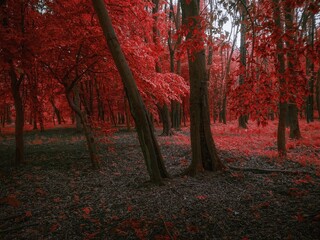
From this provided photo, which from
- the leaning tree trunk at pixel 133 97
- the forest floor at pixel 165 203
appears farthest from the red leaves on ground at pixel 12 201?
the leaning tree trunk at pixel 133 97

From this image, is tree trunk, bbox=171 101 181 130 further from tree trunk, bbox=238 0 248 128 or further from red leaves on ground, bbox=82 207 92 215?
red leaves on ground, bbox=82 207 92 215

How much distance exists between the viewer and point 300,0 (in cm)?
285

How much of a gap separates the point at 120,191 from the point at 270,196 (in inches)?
141

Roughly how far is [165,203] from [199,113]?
2639 mm

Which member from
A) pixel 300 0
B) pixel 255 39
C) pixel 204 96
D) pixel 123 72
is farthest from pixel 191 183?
pixel 300 0

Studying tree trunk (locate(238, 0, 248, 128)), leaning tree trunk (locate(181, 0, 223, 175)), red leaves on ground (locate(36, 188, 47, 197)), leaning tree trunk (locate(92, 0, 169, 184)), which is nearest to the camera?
tree trunk (locate(238, 0, 248, 128))

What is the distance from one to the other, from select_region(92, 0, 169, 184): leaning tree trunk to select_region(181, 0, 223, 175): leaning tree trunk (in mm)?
1333

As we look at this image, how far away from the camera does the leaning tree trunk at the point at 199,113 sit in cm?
580

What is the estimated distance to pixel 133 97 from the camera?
189 inches

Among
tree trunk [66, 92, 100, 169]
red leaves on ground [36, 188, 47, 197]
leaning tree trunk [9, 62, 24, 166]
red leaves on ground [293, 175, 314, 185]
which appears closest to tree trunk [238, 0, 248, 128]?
red leaves on ground [293, 175, 314, 185]

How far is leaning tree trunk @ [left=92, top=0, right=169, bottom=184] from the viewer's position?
Answer: 4.59 metres

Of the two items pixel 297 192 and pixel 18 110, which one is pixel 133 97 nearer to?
pixel 297 192

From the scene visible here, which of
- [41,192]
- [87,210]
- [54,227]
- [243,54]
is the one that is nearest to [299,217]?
[87,210]

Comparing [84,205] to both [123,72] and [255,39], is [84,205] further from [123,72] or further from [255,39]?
[255,39]
